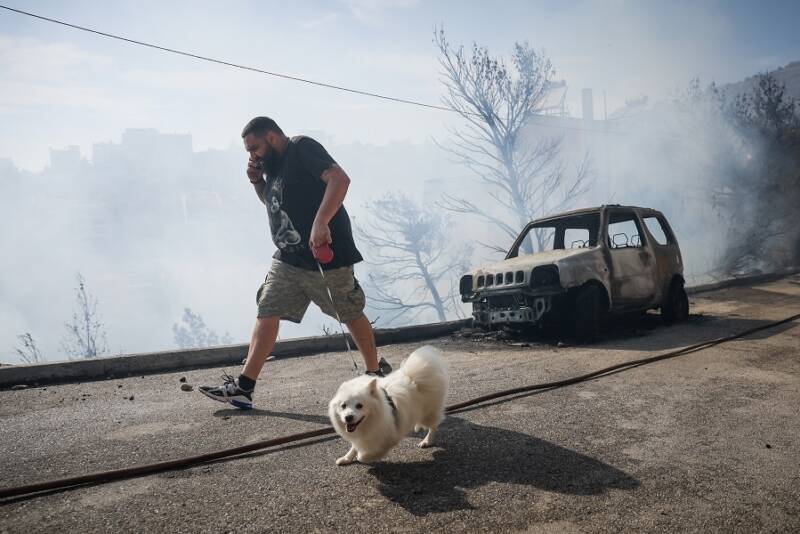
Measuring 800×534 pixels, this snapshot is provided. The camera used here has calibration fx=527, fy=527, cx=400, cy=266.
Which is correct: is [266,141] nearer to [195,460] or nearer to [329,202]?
[329,202]

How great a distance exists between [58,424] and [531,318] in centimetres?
500

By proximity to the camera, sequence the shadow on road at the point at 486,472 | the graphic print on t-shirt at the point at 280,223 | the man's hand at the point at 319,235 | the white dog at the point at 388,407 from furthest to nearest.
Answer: the graphic print on t-shirt at the point at 280,223 → the man's hand at the point at 319,235 → the white dog at the point at 388,407 → the shadow on road at the point at 486,472

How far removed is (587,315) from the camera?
664 cm

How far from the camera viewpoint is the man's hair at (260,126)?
156 inches

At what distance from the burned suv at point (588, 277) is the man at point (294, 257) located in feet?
10.9

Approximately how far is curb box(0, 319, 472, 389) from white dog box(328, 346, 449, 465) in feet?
13.5

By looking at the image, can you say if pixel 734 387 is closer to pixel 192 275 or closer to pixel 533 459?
Result: pixel 533 459

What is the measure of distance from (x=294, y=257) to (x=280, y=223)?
0.92 feet

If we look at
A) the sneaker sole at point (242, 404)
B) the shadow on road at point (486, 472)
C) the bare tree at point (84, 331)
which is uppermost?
the sneaker sole at point (242, 404)

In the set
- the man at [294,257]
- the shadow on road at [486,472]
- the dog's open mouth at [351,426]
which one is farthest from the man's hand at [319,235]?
the shadow on road at [486,472]

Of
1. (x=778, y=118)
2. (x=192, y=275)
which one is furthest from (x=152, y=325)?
(x=778, y=118)

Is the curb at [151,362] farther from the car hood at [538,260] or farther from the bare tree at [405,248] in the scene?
the bare tree at [405,248]

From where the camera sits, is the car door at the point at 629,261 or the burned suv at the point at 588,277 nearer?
the burned suv at the point at 588,277

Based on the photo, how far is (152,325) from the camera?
117 metres
